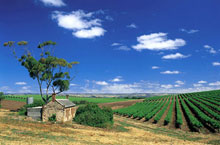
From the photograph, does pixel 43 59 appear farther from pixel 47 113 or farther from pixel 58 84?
pixel 47 113

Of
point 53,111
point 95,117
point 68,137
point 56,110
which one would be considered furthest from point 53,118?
point 68,137

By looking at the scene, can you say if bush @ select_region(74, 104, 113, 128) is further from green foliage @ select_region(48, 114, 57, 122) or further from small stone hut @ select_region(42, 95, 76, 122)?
green foliage @ select_region(48, 114, 57, 122)

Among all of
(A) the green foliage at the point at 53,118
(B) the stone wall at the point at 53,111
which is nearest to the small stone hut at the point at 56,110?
(B) the stone wall at the point at 53,111

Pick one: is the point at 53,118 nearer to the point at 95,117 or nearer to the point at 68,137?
the point at 95,117

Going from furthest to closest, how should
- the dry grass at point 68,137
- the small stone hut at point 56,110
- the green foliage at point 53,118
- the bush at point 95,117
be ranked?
1. the small stone hut at point 56,110
2. the green foliage at point 53,118
3. the bush at point 95,117
4. the dry grass at point 68,137

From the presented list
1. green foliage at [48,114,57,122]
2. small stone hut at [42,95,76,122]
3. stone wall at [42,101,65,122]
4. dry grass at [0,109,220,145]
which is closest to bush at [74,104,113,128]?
small stone hut at [42,95,76,122]

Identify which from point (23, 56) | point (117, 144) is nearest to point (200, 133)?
point (117, 144)

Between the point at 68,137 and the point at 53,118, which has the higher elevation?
the point at 68,137

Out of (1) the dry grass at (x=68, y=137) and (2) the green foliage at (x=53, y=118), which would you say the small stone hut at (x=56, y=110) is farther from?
(1) the dry grass at (x=68, y=137)

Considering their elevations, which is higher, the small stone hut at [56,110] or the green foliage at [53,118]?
the small stone hut at [56,110]

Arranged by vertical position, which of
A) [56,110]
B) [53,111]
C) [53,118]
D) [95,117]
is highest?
[56,110]

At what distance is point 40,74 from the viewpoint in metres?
41.6

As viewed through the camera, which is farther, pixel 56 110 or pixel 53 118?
pixel 56 110

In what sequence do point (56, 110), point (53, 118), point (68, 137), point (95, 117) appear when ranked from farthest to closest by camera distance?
point (56, 110)
point (53, 118)
point (95, 117)
point (68, 137)
